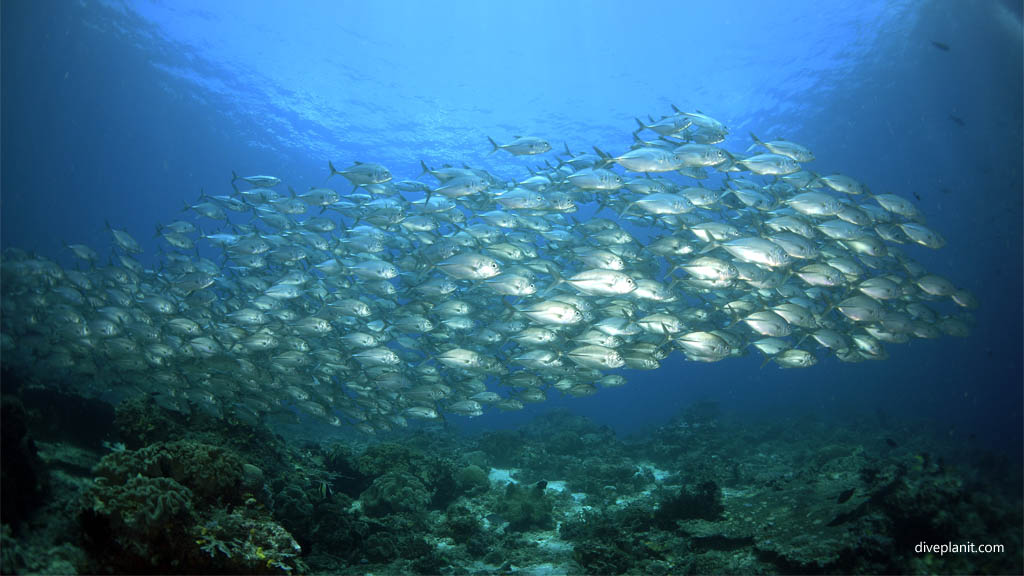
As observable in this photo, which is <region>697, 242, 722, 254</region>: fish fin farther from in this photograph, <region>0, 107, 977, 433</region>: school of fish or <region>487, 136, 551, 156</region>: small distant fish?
<region>487, 136, 551, 156</region>: small distant fish

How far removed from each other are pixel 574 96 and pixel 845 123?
16.9 metres

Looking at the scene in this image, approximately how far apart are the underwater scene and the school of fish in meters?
0.09

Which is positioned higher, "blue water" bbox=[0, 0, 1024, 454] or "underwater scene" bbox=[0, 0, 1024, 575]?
"blue water" bbox=[0, 0, 1024, 454]

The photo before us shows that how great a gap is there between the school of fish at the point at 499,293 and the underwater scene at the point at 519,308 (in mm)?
86

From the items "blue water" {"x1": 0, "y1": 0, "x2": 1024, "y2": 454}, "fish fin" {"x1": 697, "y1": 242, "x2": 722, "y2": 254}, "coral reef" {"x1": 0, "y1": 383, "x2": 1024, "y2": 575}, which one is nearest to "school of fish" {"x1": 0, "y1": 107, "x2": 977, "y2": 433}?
"fish fin" {"x1": 697, "y1": 242, "x2": 722, "y2": 254}

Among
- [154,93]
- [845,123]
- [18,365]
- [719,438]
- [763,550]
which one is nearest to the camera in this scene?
[763,550]

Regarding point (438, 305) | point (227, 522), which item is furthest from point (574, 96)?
point (227, 522)

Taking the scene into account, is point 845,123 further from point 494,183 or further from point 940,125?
point 494,183

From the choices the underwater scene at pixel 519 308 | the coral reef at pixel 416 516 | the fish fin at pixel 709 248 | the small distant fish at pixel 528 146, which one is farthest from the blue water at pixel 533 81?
the coral reef at pixel 416 516

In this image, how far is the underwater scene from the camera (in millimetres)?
5137

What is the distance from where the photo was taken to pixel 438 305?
9.97m

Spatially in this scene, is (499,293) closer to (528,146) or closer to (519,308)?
(519,308)

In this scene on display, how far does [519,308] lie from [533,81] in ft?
75.9

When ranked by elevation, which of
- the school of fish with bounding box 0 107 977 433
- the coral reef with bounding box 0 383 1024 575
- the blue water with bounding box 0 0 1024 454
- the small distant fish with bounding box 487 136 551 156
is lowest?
the coral reef with bounding box 0 383 1024 575
